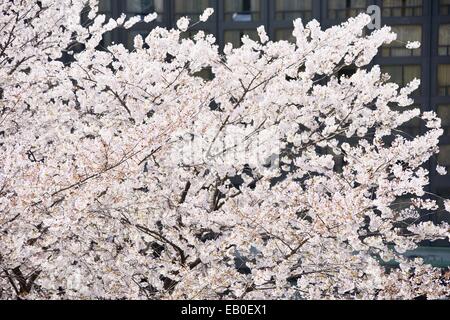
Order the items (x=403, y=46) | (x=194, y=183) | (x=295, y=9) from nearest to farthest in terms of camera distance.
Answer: (x=194, y=183) → (x=403, y=46) → (x=295, y=9)

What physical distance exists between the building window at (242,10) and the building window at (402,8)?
20.0 feet

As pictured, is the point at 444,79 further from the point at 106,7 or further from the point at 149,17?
the point at 149,17

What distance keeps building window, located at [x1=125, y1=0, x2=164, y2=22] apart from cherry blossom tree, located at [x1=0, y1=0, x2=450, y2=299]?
1948cm

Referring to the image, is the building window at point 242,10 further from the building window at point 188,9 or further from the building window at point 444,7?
the building window at point 444,7

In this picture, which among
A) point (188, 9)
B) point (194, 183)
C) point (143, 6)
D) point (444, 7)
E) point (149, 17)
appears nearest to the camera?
point (194, 183)

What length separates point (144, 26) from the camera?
2808 centimetres

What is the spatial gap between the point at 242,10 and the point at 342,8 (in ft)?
15.7

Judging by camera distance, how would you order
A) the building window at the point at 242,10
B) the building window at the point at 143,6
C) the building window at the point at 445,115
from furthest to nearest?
the building window at the point at 143,6
the building window at the point at 242,10
the building window at the point at 445,115

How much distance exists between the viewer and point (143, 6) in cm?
2847

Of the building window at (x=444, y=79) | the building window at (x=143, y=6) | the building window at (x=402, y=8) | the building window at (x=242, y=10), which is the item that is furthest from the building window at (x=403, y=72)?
the building window at (x=143, y=6)

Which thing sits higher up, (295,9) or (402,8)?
(295,9)

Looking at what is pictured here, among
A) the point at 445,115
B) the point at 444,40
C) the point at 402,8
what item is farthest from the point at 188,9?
the point at 445,115

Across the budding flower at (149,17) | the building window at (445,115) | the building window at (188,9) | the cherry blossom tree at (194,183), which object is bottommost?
the cherry blossom tree at (194,183)

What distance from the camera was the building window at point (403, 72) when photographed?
88.4ft
